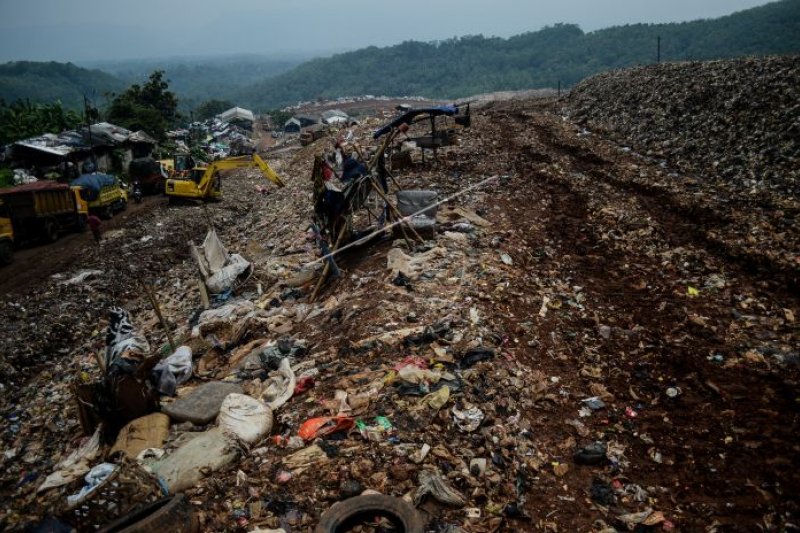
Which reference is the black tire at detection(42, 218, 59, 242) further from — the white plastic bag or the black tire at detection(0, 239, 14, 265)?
the white plastic bag

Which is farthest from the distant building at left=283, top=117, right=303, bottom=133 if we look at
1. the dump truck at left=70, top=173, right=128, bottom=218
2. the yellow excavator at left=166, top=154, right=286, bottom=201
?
the yellow excavator at left=166, top=154, right=286, bottom=201

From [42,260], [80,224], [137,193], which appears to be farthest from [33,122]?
[42,260]

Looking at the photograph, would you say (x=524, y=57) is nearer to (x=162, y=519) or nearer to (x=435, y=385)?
(x=435, y=385)

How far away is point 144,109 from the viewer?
1499 inches

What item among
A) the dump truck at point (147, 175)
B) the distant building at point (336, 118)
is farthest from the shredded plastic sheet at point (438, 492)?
the distant building at point (336, 118)

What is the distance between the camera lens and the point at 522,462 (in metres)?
4.05

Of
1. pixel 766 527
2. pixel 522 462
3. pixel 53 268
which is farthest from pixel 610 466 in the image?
pixel 53 268

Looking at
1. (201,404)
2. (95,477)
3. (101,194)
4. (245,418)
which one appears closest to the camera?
(95,477)

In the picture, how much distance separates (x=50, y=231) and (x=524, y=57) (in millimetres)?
113446

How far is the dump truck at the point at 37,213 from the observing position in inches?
573

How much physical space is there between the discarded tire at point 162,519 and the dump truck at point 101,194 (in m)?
17.6

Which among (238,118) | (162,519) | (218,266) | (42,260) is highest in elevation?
(238,118)

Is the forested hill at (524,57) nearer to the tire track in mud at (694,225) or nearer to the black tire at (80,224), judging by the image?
the tire track in mud at (694,225)

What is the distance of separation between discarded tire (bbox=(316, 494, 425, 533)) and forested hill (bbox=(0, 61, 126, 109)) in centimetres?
11794
